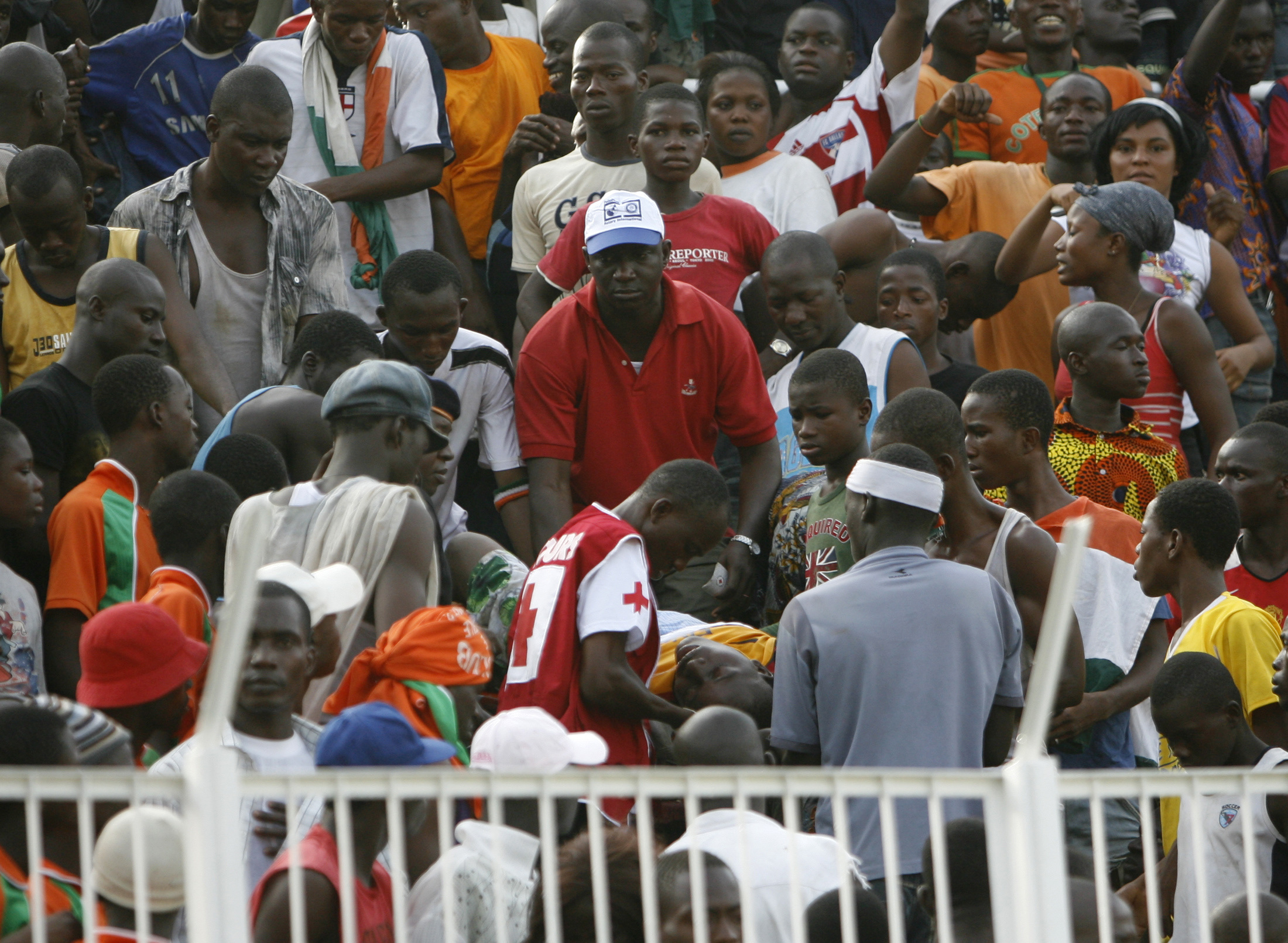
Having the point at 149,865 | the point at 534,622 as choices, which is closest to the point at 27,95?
the point at 534,622

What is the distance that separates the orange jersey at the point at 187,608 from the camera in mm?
4316

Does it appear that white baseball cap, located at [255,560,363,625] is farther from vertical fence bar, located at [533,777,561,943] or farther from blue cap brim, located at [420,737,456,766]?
vertical fence bar, located at [533,777,561,943]

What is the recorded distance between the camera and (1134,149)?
7.76 metres

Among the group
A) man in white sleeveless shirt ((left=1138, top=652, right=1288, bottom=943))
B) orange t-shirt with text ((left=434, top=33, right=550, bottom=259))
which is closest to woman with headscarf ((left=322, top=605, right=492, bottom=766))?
man in white sleeveless shirt ((left=1138, top=652, right=1288, bottom=943))

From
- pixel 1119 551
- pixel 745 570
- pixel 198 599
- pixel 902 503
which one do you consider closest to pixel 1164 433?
pixel 1119 551

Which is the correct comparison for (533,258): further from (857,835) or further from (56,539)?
(857,835)

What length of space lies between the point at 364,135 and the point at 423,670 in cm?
411

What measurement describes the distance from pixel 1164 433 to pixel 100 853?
4769mm

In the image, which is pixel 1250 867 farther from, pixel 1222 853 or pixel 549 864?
pixel 1222 853

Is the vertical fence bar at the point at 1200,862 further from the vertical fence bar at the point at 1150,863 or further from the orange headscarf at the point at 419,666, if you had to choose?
the orange headscarf at the point at 419,666

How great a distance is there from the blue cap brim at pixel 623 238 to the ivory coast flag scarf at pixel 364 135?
4.99ft

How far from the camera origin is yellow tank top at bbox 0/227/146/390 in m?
6.18

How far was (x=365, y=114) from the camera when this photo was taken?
25.2ft

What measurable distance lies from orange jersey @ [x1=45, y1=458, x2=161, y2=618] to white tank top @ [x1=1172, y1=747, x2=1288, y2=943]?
2897mm
